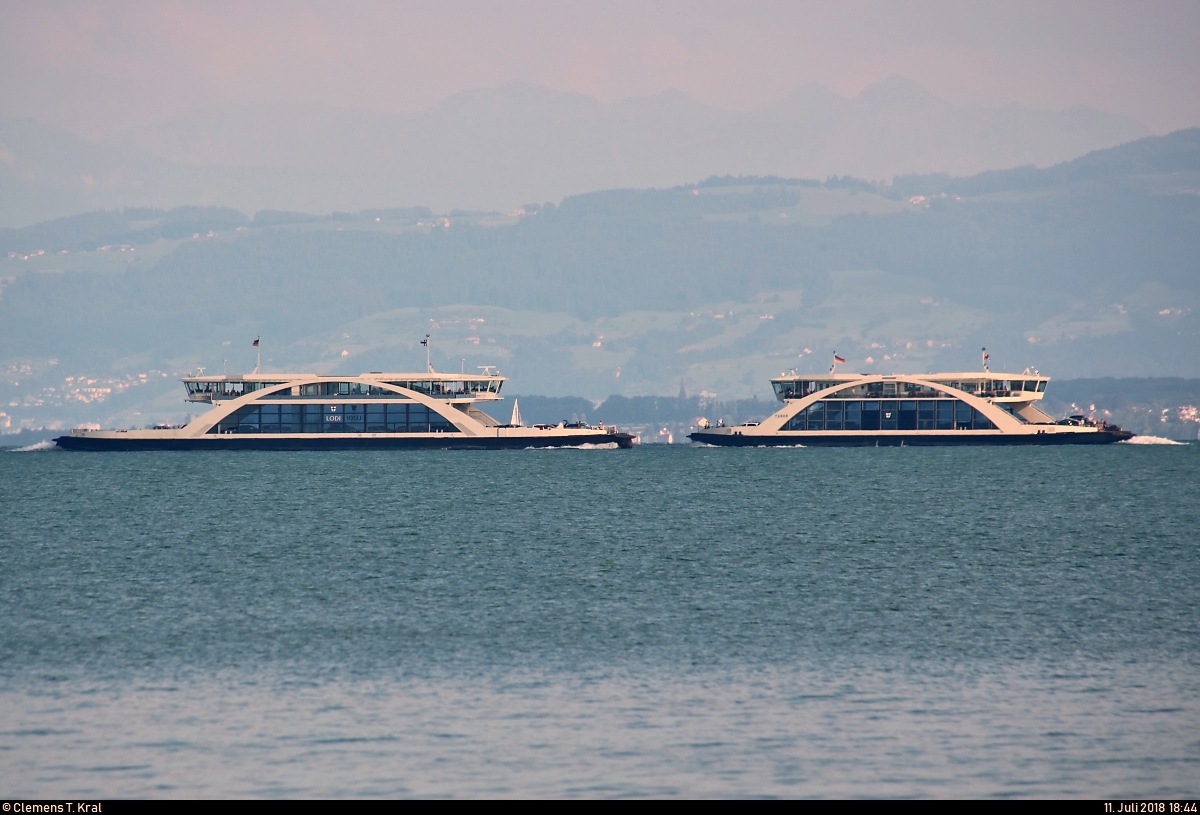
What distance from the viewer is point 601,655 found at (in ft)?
129

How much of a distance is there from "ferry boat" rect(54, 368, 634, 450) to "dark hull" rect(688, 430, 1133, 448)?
17445mm

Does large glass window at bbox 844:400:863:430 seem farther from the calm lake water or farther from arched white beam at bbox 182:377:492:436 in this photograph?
the calm lake water

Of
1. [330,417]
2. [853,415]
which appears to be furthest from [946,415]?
[330,417]

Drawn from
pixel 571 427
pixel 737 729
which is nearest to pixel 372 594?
pixel 737 729

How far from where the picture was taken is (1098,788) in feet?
86.5

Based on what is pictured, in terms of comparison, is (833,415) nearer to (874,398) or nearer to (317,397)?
(874,398)

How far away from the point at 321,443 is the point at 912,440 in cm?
7283

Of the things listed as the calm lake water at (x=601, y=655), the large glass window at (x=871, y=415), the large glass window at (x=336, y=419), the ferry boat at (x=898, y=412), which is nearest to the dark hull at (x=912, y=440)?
the ferry boat at (x=898, y=412)

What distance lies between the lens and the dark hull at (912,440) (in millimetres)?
183875

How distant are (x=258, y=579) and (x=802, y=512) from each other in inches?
1618

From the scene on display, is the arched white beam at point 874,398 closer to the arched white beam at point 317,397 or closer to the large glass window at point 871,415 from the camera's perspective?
the large glass window at point 871,415

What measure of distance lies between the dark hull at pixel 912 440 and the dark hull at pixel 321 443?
718 inches

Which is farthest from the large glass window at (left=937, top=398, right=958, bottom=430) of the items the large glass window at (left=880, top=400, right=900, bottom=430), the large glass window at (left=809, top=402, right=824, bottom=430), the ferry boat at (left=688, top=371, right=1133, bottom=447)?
the large glass window at (left=809, top=402, right=824, bottom=430)
